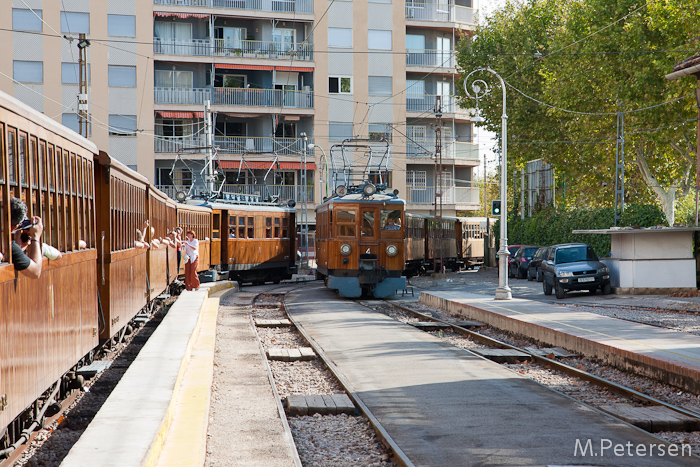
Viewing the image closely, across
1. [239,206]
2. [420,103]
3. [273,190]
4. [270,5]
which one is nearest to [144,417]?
[239,206]

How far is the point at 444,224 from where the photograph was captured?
155 feet

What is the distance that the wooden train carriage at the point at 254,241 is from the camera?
32531 millimetres

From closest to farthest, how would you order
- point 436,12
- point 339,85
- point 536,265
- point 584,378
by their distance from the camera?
point 584,378 < point 536,265 < point 339,85 < point 436,12

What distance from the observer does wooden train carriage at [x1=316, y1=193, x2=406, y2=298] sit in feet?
86.8

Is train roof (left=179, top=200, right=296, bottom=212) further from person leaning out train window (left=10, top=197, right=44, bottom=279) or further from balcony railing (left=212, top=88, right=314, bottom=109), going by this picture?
person leaning out train window (left=10, top=197, right=44, bottom=279)

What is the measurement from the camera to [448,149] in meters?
59.9

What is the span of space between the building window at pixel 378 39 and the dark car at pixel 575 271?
1238 inches

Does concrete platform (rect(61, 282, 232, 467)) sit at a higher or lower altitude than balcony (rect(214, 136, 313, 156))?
lower

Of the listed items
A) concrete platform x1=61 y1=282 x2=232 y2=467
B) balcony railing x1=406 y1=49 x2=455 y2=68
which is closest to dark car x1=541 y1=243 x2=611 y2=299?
concrete platform x1=61 y1=282 x2=232 y2=467

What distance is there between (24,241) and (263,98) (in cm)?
4979

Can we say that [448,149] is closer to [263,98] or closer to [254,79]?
[263,98]

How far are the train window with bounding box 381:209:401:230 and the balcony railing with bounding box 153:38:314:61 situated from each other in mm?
27992

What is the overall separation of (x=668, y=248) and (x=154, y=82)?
36.6 m

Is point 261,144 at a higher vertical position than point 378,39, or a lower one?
lower
